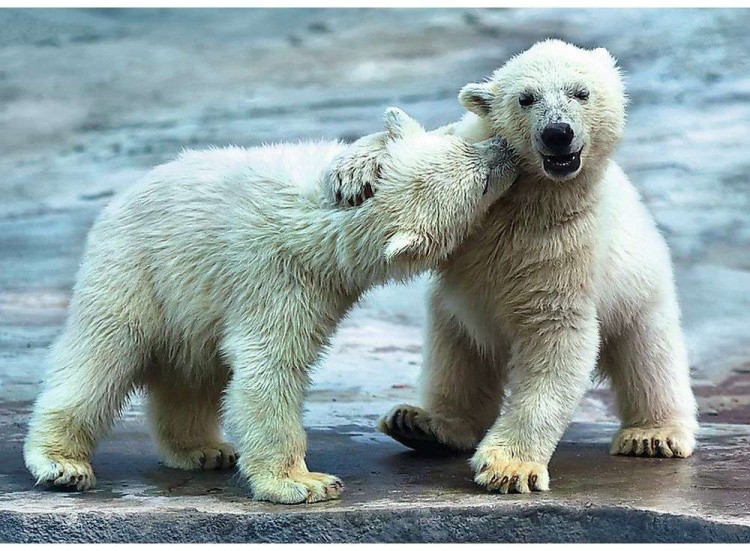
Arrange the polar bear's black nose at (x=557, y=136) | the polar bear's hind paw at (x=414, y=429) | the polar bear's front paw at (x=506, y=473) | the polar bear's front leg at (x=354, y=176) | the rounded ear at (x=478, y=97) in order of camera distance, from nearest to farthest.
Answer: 1. the polar bear's black nose at (x=557, y=136)
2. the polar bear's front leg at (x=354, y=176)
3. the polar bear's front paw at (x=506, y=473)
4. the rounded ear at (x=478, y=97)
5. the polar bear's hind paw at (x=414, y=429)

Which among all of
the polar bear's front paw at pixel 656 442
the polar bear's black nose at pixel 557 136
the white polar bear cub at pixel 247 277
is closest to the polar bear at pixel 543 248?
the polar bear's black nose at pixel 557 136

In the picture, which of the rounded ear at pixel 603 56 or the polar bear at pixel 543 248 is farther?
the rounded ear at pixel 603 56

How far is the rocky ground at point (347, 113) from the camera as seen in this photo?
8758 millimetres

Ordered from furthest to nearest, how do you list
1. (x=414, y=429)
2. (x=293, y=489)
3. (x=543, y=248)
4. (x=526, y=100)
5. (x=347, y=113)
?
(x=347, y=113)
(x=414, y=429)
(x=543, y=248)
(x=526, y=100)
(x=293, y=489)

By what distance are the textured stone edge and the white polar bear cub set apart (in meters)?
0.21

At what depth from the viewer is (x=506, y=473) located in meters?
4.76

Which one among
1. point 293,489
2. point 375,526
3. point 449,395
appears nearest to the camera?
point 375,526

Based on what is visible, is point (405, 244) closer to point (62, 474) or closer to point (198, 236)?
point (198, 236)

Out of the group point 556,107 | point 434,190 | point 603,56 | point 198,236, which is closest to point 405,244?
point 434,190

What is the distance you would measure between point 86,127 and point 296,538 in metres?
7.72

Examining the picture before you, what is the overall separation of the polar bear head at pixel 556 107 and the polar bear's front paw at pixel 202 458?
5.72 feet

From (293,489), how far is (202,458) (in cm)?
91

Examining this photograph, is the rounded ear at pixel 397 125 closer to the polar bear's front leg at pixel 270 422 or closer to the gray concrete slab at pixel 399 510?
the polar bear's front leg at pixel 270 422

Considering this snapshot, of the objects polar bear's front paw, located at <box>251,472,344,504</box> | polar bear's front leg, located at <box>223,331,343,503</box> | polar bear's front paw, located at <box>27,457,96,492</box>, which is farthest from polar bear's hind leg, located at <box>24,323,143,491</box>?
polar bear's front paw, located at <box>251,472,344,504</box>
